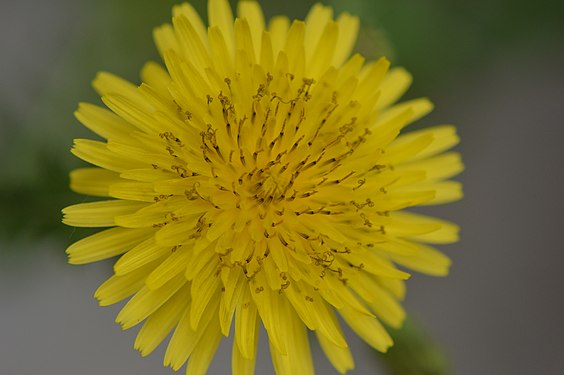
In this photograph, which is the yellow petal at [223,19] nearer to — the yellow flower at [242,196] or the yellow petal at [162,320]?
the yellow flower at [242,196]

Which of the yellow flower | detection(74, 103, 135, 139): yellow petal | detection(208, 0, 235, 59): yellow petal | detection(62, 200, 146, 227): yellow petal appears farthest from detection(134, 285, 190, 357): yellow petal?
detection(208, 0, 235, 59): yellow petal

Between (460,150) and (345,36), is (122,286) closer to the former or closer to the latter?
(345,36)

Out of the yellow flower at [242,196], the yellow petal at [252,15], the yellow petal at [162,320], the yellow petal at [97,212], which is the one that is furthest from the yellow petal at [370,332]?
the yellow petal at [252,15]

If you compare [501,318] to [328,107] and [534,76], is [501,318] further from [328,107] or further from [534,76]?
[328,107]

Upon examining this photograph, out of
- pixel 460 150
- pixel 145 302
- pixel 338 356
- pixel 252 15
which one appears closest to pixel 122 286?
pixel 145 302

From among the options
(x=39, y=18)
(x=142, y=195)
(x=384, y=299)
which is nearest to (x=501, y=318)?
(x=384, y=299)

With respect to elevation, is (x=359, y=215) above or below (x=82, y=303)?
above
